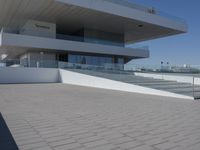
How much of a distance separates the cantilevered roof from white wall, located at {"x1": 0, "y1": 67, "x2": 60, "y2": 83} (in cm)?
639

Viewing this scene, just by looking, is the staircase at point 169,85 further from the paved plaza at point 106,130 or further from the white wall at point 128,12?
the white wall at point 128,12

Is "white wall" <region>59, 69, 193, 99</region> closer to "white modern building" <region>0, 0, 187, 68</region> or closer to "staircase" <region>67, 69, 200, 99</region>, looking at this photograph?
"staircase" <region>67, 69, 200, 99</region>

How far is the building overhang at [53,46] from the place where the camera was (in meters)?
23.0

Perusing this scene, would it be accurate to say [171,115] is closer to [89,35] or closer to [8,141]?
[8,141]

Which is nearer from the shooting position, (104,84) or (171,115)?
(171,115)

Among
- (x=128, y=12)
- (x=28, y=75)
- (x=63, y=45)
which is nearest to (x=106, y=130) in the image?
(x=28, y=75)

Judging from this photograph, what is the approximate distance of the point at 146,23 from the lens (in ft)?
90.6

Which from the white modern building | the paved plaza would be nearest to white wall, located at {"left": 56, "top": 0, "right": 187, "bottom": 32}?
the white modern building

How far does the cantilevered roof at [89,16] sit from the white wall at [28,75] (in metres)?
6.39

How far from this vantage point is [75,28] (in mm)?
30547

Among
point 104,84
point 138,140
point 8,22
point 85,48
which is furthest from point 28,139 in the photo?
point 8,22

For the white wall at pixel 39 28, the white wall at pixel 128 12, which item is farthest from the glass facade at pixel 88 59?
the white wall at pixel 128 12

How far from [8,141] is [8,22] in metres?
27.8

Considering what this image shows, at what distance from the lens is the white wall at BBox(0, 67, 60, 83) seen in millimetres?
21770
